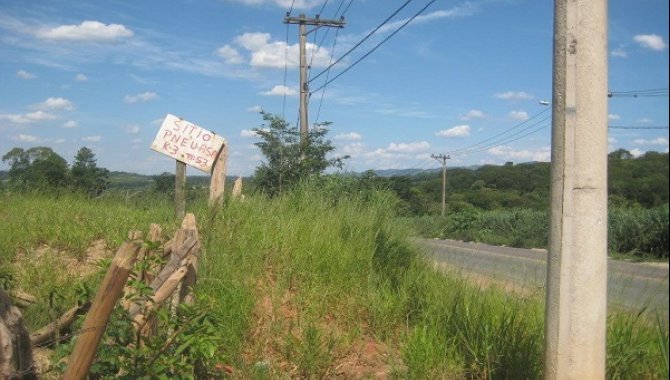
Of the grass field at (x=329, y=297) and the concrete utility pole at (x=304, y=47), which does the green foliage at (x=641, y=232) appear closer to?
the grass field at (x=329, y=297)

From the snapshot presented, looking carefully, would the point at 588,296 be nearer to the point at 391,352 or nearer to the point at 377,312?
the point at 391,352

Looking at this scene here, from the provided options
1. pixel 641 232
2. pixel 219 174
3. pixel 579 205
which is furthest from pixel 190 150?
pixel 641 232

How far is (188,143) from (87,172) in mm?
6983

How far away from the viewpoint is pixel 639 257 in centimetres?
346

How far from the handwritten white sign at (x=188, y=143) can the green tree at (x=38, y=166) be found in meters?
5.40

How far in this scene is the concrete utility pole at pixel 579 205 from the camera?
11.1 feet

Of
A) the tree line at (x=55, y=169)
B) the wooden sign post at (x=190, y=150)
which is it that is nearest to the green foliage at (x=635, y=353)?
the wooden sign post at (x=190, y=150)

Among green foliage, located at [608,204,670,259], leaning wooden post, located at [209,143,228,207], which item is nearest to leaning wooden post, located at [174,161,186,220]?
leaning wooden post, located at [209,143,228,207]

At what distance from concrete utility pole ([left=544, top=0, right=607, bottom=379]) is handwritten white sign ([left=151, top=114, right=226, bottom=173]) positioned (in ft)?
17.0

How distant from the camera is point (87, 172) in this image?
44.7 feet

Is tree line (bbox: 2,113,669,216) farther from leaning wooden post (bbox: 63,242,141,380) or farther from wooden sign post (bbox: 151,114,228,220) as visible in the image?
leaning wooden post (bbox: 63,242,141,380)

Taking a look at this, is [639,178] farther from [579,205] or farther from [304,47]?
[304,47]

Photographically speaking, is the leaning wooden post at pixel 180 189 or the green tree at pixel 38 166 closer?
the leaning wooden post at pixel 180 189

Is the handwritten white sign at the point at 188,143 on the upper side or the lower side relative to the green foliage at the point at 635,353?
upper
